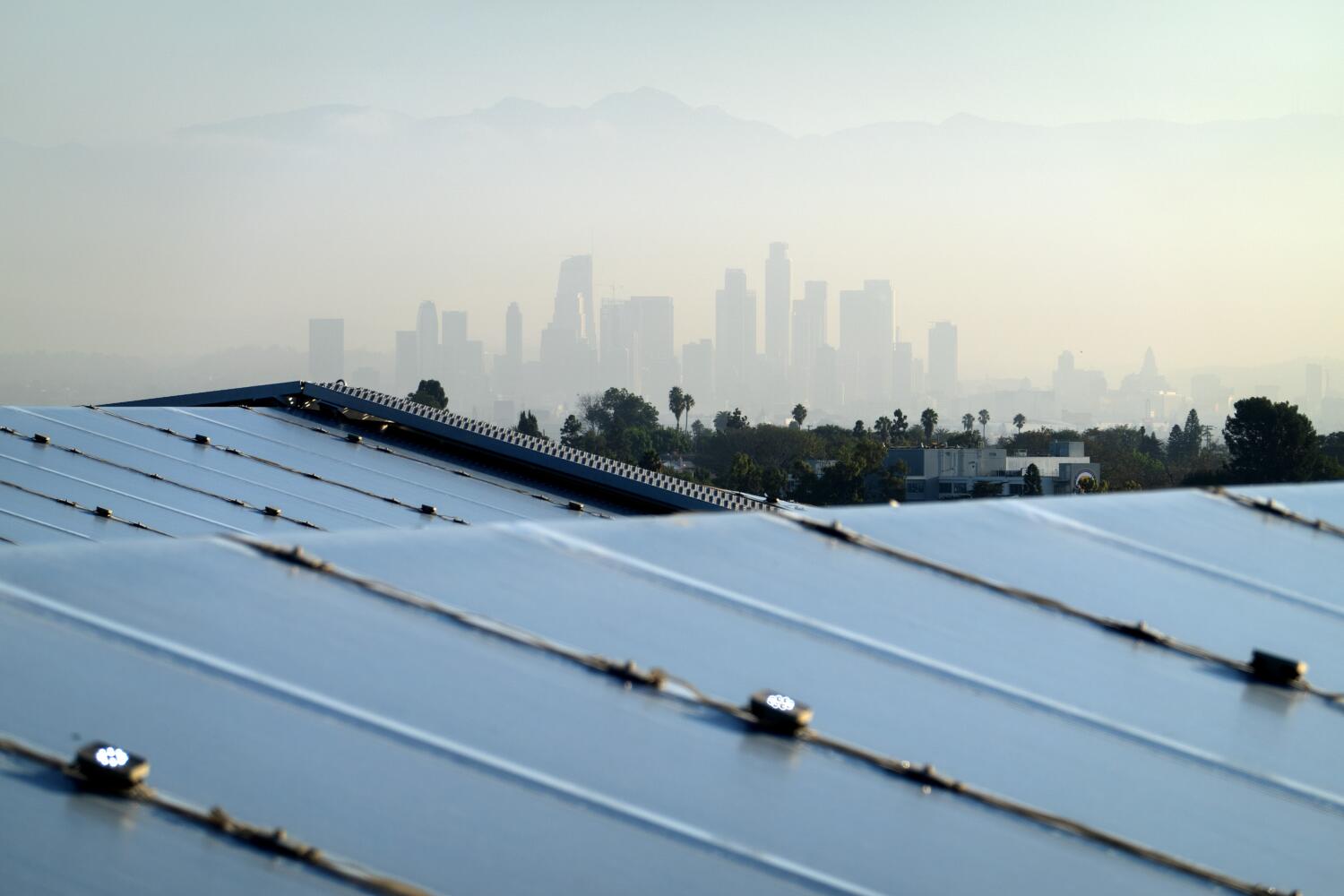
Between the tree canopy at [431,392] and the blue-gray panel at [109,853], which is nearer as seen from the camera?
the blue-gray panel at [109,853]

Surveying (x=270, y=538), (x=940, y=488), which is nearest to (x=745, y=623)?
(x=270, y=538)

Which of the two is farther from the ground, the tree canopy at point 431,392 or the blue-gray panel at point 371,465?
the tree canopy at point 431,392

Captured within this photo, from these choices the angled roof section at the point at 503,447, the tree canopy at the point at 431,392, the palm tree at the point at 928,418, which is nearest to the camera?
the angled roof section at the point at 503,447

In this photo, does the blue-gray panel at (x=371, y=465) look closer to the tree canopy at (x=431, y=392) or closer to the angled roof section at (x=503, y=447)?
the angled roof section at (x=503, y=447)

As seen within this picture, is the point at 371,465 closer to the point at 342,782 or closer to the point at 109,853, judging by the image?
the point at 342,782

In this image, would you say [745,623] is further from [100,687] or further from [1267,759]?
[100,687]

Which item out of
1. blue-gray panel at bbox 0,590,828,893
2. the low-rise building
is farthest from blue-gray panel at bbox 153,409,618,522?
the low-rise building

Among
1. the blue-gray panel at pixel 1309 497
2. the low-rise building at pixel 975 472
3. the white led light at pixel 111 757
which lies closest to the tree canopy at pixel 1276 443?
the low-rise building at pixel 975 472
